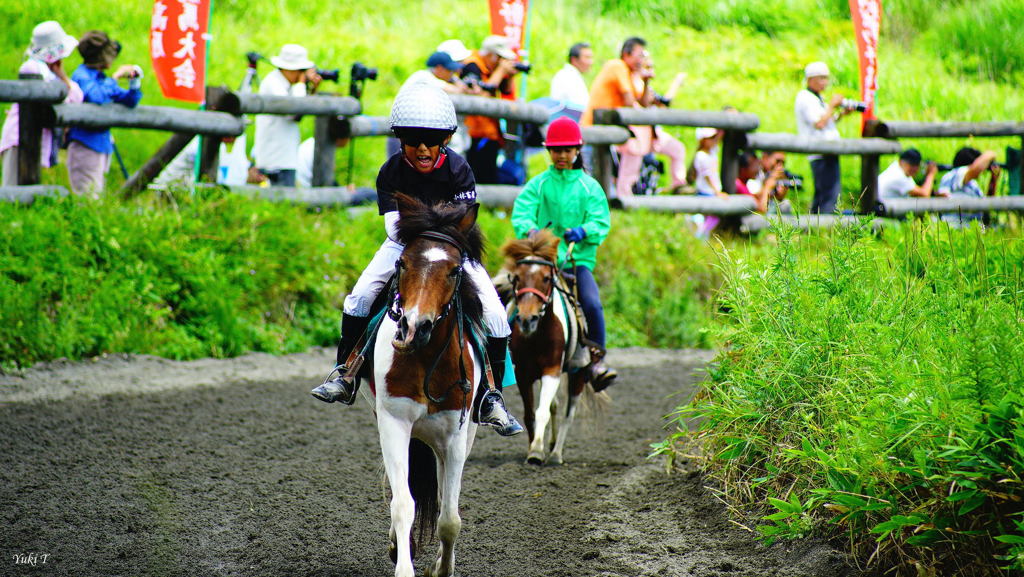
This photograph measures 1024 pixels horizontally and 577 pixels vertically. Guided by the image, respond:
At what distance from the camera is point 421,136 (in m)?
4.99

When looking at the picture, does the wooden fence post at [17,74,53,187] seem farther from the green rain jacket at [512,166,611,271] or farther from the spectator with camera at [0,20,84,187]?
the green rain jacket at [512,166,611,271]

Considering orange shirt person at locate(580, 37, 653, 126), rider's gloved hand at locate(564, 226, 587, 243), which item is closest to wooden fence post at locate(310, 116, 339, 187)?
orange shirt person at locate(580, 37, 653, 126)

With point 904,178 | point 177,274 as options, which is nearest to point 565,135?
point 177,274

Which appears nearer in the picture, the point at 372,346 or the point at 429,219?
the point at 429,219

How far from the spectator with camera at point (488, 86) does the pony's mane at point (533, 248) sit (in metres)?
5.43

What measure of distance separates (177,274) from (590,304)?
414cm

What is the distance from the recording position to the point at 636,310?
12062mm

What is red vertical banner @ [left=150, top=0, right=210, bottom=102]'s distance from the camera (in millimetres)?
10484

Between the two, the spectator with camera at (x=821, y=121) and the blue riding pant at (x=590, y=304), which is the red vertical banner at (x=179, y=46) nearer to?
the blue riding pant at (x=590, y=304)

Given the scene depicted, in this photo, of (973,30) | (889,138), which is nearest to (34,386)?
(889,138)

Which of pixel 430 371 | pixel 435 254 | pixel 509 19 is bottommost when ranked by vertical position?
pixel 430 371

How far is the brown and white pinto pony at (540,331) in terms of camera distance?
676 centimetres

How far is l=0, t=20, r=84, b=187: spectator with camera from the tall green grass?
6528 millimetres

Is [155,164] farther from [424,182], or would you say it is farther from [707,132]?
[707,132]
